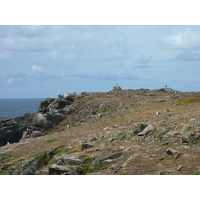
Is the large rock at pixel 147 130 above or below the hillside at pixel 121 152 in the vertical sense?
above

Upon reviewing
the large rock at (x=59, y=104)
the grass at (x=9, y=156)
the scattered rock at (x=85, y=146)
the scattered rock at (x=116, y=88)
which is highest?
the scattered rock at (x=116, y=88)

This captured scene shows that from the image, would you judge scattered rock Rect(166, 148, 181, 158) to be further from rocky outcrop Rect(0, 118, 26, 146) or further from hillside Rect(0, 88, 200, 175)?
rocky outcrop Rect(0, 118, 26, 146)

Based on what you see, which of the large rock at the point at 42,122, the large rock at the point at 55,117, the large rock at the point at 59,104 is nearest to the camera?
the large rock at the point at 42,122

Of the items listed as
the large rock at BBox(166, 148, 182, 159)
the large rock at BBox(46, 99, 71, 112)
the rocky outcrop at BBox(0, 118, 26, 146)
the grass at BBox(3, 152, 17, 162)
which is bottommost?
the rocky outcrop at BBox(0, 118, 26, 146)

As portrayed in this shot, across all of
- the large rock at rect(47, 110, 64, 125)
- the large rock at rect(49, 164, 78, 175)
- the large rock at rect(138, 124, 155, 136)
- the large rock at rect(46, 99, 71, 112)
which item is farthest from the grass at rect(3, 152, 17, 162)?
the large rock at rect(46, 99, 71, 112)

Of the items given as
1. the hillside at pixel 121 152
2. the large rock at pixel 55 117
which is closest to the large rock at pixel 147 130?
the hillside at pixel 121 152

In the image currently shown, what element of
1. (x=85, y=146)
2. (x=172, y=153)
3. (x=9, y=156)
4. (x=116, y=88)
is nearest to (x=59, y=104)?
(x=116, y=88)

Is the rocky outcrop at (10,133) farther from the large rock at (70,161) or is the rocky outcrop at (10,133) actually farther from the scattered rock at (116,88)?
the large rock at (70,161)

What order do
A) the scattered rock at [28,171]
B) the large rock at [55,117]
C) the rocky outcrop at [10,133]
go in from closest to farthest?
the scattered rock at [28,171], the large rock at [55,117], the rocky outcrop at [10,133]

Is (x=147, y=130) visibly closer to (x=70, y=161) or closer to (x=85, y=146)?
(x=85, y=146)

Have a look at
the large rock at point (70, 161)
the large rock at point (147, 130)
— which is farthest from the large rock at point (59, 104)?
the large rock at point (70, 161)

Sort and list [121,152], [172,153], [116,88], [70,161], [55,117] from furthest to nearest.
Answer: [116,88], [55,117], [70,161], [121,152], [172,153]

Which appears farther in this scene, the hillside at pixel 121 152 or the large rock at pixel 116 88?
the large rock at pixel 116 88

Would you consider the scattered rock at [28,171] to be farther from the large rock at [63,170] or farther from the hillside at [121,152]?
the large rock at [63,170]
